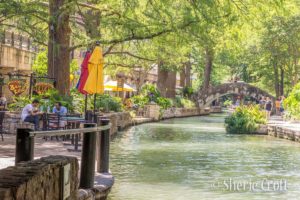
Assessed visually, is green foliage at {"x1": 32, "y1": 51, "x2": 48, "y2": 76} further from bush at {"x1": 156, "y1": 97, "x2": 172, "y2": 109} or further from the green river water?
bush at {"x1": 156, "y1": 97, "x2": 172, "y2": 109}

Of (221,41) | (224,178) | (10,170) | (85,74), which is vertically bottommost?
(224,178)

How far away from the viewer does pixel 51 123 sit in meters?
19.5

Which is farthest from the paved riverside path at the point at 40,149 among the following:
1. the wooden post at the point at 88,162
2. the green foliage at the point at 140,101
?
the green foliage at the point at 140,101

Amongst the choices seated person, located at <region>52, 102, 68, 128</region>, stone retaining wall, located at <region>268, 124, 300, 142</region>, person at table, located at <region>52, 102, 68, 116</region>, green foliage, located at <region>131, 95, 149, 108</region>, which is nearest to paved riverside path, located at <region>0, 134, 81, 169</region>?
seated person, located at <region>52, 102, 68, 128</region>

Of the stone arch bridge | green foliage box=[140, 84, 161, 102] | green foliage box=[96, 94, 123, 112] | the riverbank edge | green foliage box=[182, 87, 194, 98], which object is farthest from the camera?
the stone arch bridge

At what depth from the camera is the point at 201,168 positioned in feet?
61.9

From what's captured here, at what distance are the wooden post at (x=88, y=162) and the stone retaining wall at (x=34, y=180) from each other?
127 inches

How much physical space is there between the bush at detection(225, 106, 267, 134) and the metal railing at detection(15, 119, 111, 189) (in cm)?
2439

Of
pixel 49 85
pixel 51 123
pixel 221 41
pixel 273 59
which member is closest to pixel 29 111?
pixel 51 123

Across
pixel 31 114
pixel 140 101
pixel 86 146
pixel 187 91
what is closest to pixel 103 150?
pixel 86 146

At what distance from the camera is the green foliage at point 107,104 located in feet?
106

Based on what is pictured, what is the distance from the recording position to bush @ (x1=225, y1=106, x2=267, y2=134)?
36.7 meters

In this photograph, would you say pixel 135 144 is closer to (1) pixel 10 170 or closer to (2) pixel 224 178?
(2) pixel 224 178

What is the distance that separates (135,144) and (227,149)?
11.2 ft
